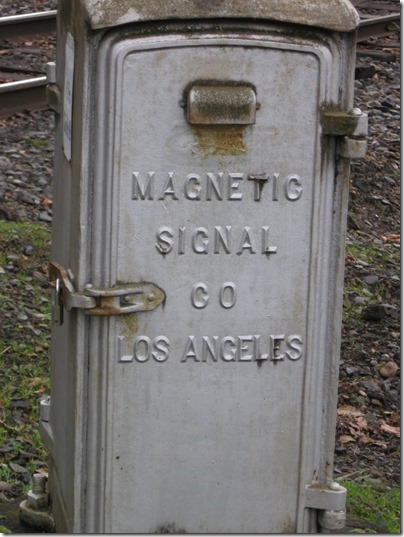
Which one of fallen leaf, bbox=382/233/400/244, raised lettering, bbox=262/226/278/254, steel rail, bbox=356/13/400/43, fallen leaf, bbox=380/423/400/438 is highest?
steel rail, bbox=356/13/400/43

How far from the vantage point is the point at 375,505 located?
481 centimetres

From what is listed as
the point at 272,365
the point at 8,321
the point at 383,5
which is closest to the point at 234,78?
the point at 272,365

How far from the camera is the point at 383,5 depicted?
42.7ft

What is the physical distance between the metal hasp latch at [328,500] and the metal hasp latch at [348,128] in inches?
40.3

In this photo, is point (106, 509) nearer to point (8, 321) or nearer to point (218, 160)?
point (218, 160)

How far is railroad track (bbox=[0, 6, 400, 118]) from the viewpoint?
364 inches

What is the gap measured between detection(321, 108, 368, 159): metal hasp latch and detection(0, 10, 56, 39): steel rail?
7.80 meters

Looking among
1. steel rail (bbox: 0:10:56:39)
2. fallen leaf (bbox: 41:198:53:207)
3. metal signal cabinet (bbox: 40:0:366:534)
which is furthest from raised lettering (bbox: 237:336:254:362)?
steel rail (bbox: 0:10:56:39)

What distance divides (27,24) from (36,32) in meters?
0.11

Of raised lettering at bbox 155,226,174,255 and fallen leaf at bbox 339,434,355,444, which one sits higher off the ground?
raised lettering at bbox 155,226,174,255

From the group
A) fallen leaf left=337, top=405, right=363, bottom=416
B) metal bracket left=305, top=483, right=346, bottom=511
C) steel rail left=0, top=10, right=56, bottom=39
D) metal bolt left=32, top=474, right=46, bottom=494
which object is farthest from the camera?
steel rail left=0, top=10, right=56, bottom=39

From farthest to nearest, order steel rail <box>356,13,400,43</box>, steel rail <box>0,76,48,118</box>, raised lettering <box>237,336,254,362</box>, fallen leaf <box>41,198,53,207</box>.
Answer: steel rail <box>356,13,400,43</box>
steel rail <box>0,76,48,118</box>
fallen leaf <box>41,198,53,207</box>
raised lettering <box>237,336,254,362</box>

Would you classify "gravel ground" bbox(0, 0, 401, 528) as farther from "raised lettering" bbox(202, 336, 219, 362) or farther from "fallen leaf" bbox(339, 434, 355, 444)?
"raised lettering" bbox(202, 336, 219, 362)

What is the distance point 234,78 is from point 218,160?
239mm
